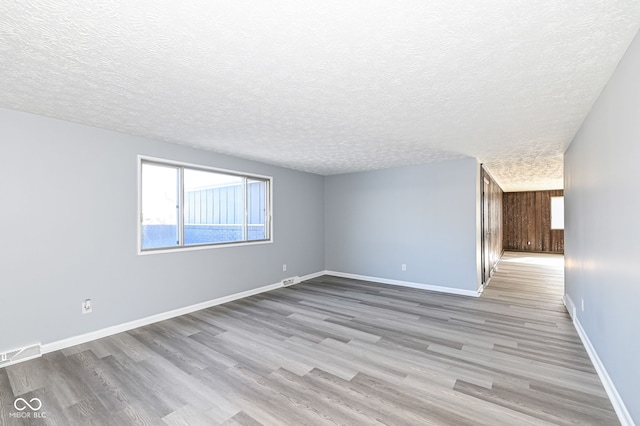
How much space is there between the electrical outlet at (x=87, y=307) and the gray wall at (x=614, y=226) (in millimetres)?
4551

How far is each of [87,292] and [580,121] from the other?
18.1 ft

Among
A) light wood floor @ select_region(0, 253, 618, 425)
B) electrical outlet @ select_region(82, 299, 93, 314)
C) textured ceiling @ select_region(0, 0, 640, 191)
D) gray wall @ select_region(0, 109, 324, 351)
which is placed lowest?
light wood floor @ select_region(0, 253, 618, 425)

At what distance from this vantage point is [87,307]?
303 centimetres

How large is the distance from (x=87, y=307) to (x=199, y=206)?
181 cm

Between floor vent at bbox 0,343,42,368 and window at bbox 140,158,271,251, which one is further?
window at bbox 140,158,271,251

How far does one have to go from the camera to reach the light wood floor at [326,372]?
190cm

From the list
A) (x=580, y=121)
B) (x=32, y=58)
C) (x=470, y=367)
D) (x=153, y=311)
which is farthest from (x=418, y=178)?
(x=32, y=58)

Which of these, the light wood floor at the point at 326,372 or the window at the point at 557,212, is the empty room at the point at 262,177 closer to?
the light wood floor at the point at 326,372

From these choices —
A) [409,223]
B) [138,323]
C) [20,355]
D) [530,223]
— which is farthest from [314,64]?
[530,223]

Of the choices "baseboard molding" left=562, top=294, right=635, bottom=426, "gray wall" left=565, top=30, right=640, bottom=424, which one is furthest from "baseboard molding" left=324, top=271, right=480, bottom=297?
"gray wall" left=565, top=30, right=640, bottom=424

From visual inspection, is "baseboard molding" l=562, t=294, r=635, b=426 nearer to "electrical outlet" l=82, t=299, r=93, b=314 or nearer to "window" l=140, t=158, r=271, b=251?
"window" l=140, t=158, r=271, b=251

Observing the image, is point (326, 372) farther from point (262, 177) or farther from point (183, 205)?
point (262, 177)

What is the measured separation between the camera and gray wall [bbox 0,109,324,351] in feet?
8.58

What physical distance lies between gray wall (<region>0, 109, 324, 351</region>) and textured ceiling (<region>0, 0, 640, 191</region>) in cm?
32
